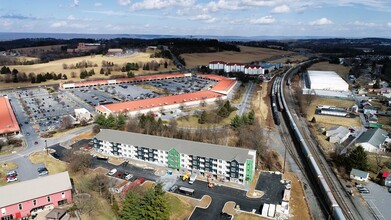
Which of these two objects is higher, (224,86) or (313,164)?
(224,86)

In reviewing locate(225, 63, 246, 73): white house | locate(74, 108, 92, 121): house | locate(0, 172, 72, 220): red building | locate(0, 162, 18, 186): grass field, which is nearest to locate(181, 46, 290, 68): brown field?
locate(225, 63, 246, 73): white house

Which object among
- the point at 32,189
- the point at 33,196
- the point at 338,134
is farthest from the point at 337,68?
the point at 33,196

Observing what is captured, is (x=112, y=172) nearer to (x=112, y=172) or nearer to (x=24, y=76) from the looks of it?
(x=112, y=172)

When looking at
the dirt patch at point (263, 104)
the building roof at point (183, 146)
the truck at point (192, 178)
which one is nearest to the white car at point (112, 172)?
the building roof at point (183, 146)

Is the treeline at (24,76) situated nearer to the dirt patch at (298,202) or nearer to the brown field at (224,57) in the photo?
the brown field at (224,57)

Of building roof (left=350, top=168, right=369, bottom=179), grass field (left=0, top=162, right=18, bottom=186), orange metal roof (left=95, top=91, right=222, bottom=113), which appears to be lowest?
grass field (left=0, top=162, right=18, bottom=186)

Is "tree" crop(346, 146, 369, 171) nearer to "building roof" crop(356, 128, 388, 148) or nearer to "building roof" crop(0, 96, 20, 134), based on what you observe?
"building roof" crop(356, 128, 388, 148)
